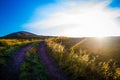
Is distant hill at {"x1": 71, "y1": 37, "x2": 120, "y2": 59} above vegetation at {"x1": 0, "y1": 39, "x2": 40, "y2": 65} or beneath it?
beneath

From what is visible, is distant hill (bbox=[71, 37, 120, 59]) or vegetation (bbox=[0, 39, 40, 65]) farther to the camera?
distant hill (bbox=[71, 37, 120, 59])

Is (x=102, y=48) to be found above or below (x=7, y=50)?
below

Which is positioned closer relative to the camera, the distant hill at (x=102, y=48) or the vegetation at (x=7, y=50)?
the vegetation at (x=7, y=50)

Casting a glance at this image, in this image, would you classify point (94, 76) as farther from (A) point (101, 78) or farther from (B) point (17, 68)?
(B) point (17, 68)

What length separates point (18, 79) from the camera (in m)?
11.1

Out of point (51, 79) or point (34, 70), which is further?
point (34, 70)

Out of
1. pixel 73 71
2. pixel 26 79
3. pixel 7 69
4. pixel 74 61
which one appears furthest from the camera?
pixel 74 61

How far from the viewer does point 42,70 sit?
13.1 metres

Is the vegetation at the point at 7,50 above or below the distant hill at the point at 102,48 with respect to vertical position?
above

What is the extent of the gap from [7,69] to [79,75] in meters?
5.42

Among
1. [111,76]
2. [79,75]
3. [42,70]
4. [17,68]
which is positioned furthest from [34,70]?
[111,76]

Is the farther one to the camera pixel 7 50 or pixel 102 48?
pixel 102 48

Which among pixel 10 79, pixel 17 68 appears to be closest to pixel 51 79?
pixel 10 79

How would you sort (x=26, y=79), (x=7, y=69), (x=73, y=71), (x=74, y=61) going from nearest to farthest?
1. (x=26, y=79)
2. (x=73, y=71)
3. (x=7, y=69)
4. (x=74, y=61)
